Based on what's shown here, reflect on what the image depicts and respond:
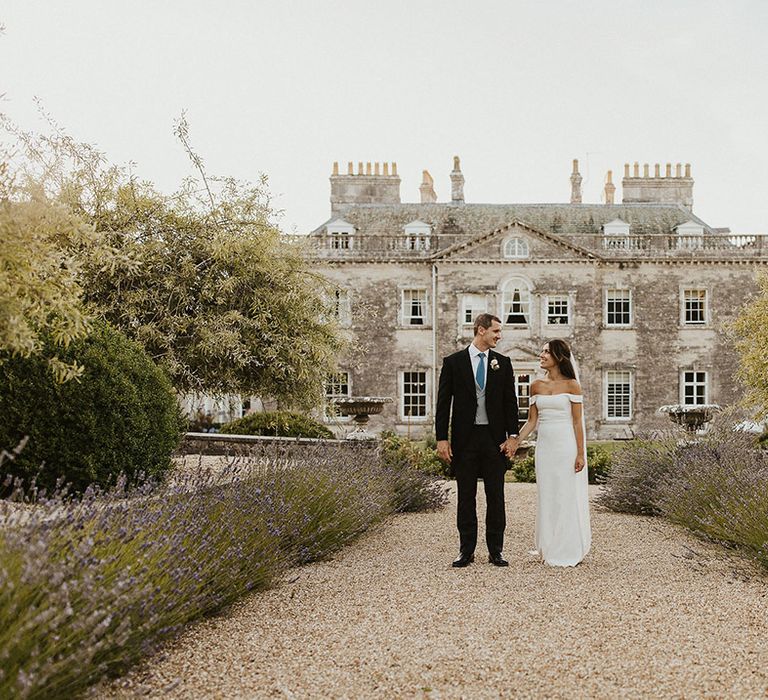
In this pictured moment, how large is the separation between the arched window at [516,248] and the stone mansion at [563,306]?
0.04 meters

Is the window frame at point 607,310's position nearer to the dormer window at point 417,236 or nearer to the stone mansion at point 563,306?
the stone mansion at point 563,306

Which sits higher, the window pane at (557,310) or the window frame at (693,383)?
the window pane at (557,310)

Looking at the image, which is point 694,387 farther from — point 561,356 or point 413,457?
point 561,356

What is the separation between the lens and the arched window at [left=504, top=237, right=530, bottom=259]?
1282 inches

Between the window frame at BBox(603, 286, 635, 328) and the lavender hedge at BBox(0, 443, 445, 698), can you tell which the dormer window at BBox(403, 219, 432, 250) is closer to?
the window frame at BBox(603, 286, 635, 328)

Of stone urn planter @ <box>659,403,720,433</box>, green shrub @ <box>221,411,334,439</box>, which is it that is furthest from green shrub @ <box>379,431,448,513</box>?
stone urn planter @ <box>659,403,720,433</box>

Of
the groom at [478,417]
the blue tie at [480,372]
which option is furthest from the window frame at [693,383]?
the blue tie at [480,372]

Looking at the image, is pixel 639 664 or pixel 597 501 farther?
pixel 597 501

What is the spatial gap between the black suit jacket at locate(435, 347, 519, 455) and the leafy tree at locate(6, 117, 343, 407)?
517 centimetres

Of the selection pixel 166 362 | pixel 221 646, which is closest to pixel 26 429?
pixel 166 362

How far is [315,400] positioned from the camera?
526 inches

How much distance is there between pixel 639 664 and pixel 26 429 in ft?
19.9

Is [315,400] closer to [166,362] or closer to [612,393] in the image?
[166,362]

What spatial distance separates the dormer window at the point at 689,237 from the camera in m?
33.2
